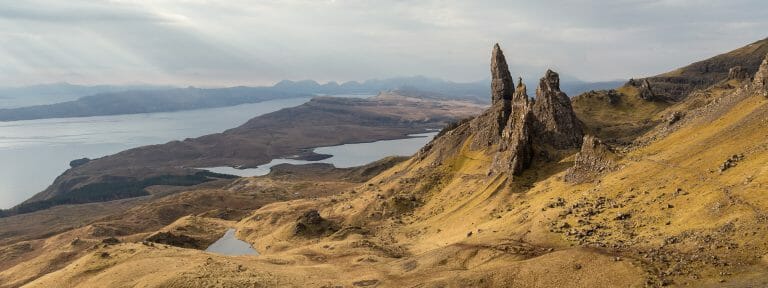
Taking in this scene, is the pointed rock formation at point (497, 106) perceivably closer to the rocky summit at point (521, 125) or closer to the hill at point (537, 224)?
the rocky summit at point (521, 125)

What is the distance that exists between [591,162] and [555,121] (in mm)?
35869

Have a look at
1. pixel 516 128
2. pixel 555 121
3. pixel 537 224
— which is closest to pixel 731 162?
pixel 537 224

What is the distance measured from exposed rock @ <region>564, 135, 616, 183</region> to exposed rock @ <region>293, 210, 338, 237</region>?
61355 millimetres

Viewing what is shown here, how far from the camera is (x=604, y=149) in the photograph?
91.9 meters

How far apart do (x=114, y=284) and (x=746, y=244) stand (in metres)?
84.1

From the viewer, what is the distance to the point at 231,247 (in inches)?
5413

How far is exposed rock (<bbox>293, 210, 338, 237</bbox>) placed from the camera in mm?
125375

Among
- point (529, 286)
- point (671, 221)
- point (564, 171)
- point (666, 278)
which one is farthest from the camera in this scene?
point (564, 171)

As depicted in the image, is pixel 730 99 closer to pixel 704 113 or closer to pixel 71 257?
pixel 704 113

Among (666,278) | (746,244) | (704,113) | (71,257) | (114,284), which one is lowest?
(71,257)

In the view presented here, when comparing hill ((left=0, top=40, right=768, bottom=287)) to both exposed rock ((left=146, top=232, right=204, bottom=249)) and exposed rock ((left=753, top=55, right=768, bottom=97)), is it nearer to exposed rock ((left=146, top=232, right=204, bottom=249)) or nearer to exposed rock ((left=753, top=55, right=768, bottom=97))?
exposed rock ((left=753, top=55, right=768, bottom=97))

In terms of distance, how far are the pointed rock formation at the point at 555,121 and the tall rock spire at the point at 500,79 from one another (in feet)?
51.5

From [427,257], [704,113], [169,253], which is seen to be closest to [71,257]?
[169,253]

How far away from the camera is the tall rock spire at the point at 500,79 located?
505ft
